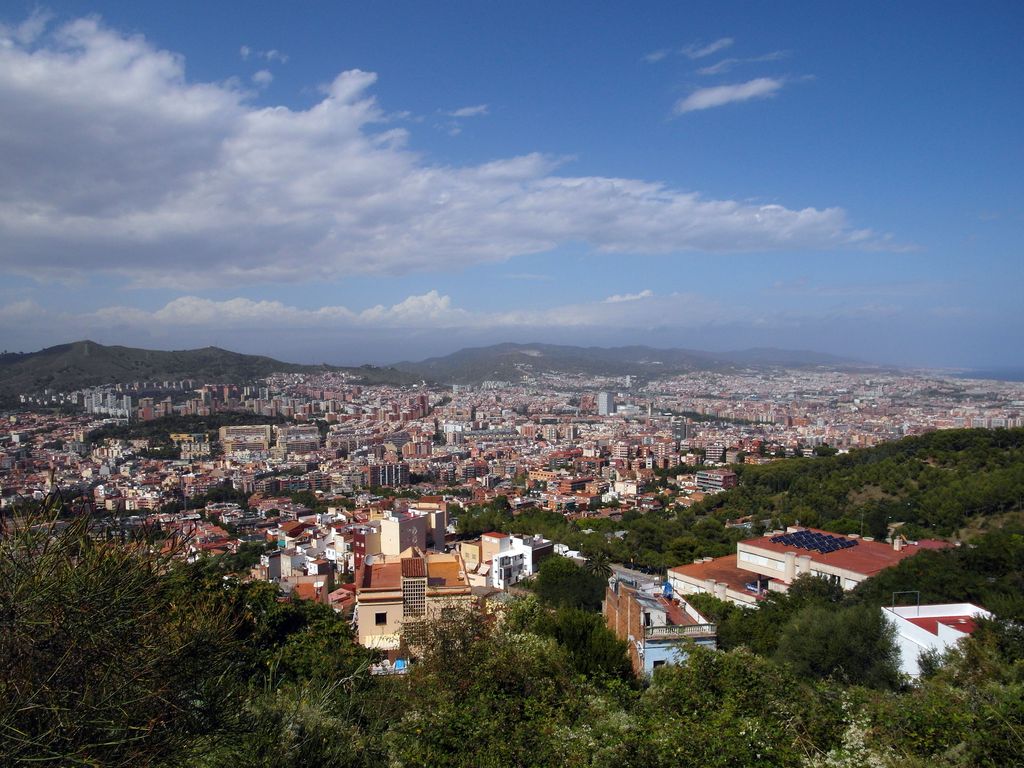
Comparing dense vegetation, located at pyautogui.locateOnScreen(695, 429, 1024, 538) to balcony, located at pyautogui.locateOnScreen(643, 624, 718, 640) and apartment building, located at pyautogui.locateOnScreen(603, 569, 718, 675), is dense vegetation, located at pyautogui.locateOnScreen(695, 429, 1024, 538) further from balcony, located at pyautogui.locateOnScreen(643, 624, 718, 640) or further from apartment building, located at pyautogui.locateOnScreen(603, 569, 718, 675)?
balcony, located at pyautogui.locateOnScreen(643, 624, 718, 640)

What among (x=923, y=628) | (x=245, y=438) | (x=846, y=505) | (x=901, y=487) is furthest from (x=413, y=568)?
(x=245, y=438)

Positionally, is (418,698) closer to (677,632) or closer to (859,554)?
(677,632)

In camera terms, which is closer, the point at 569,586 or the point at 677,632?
the point at 677,632

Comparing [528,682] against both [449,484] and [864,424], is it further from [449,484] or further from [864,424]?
[864,424]

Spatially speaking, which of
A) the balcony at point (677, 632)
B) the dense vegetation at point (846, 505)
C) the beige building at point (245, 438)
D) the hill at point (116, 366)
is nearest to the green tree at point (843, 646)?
the balcony at point (677, 632)

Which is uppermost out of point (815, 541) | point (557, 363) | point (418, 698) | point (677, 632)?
point (557, 363)

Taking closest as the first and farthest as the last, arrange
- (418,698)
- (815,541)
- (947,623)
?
(418,698) < (947,623) < (815,541)
